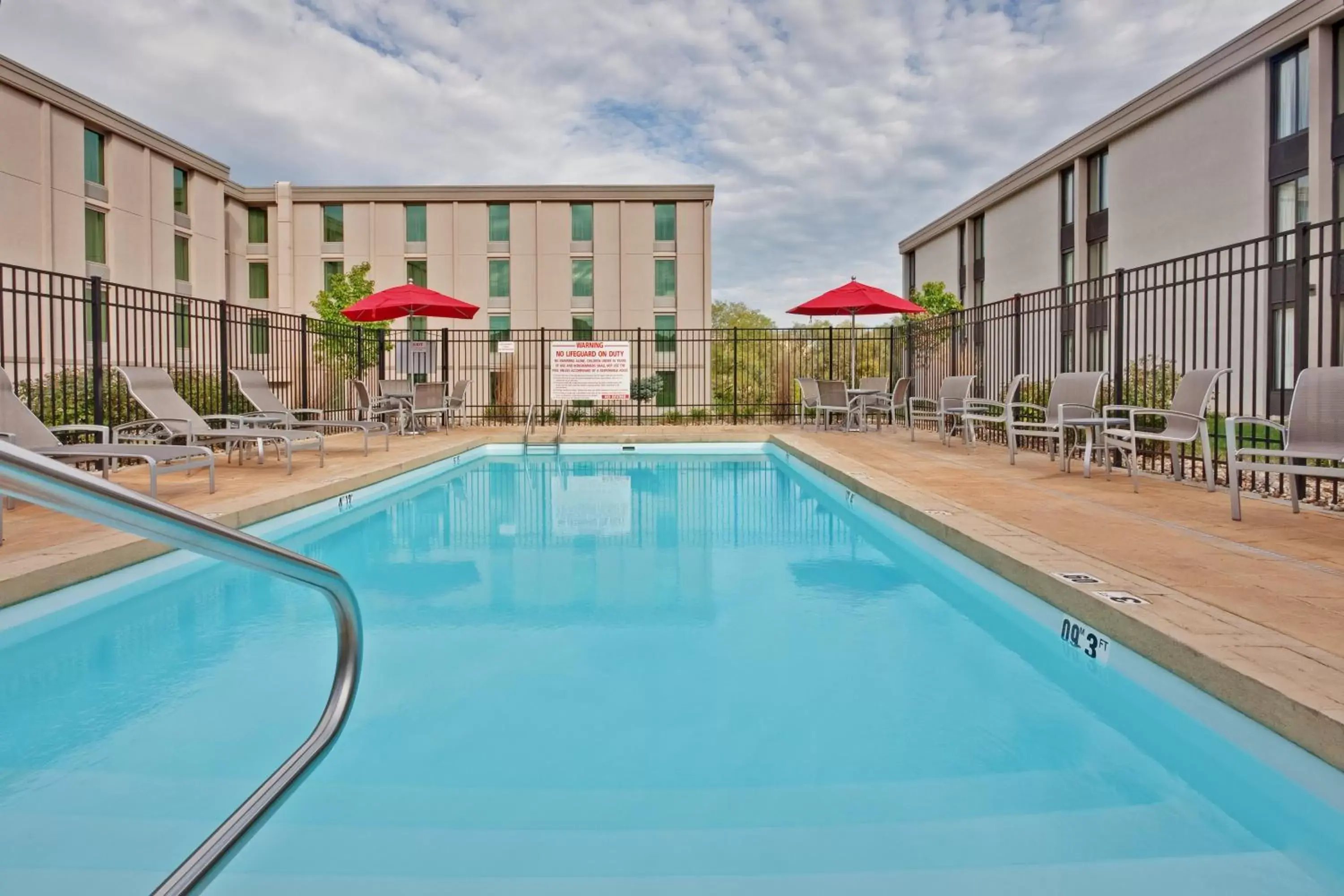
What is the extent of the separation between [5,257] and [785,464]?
2099 centimetres

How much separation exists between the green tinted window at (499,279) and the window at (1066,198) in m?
18.7

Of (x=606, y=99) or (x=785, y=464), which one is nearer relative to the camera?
(x=785, y=464)

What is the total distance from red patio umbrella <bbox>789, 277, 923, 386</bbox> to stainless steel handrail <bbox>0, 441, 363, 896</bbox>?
12169mm

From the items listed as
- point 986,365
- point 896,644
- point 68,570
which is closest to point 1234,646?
point 896,644

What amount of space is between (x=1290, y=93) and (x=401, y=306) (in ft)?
56.7

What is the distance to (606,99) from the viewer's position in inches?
895

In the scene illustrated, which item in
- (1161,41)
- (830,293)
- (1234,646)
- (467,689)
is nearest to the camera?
(1234,646)

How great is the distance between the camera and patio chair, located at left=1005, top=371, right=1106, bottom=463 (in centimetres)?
750

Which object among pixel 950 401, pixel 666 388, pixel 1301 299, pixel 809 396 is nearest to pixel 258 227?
pixel 666 388

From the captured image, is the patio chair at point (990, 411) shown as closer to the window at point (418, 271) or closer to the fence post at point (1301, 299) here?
the fence post at point (1301, 299)

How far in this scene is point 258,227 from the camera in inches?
1195

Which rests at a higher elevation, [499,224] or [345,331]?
[499,224]

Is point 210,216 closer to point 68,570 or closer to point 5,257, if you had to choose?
point 5,257

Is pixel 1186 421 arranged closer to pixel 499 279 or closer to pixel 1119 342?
pixel 1119 342
